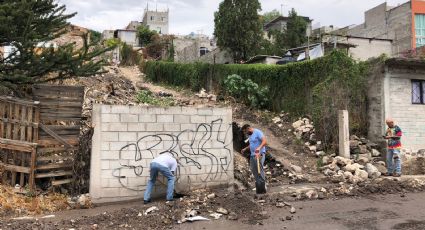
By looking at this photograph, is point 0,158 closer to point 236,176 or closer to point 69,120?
point 69,120

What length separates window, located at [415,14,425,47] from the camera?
29.9 m

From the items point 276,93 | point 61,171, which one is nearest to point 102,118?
point 61,171

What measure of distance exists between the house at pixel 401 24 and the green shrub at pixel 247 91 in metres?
15.2

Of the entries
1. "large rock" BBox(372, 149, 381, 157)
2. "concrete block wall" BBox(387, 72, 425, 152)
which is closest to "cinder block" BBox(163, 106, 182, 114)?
"large rock" BBox(372, 149, 381, 157)

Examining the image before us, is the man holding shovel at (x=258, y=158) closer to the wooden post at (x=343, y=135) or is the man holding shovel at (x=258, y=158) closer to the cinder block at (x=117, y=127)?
the cinder block at (x=117, y=127)

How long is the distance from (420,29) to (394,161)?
938 inches

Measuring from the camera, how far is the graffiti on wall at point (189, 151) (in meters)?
8.38

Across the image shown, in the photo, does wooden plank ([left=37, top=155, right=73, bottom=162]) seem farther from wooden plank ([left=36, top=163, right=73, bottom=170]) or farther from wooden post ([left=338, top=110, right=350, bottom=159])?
wooden post ([left=338, top=110, right=350, bottom=159])

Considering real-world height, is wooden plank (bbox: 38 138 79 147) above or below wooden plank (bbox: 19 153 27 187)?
above

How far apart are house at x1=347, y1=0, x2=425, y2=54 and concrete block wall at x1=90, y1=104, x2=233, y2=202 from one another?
77.3 ft

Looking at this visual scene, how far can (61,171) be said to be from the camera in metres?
8.56

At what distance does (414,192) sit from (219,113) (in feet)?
16.2

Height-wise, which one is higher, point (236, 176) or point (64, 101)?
point (64, 101)

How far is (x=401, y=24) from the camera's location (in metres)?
30.7
